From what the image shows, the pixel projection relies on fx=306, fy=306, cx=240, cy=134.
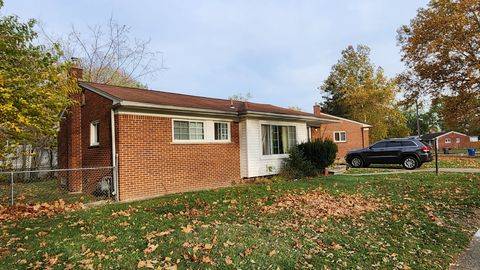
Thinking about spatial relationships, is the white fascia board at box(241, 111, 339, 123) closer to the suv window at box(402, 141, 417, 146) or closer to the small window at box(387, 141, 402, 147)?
the small window at box(387, 141, 402, 147)

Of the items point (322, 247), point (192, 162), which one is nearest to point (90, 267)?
point (322, 247)

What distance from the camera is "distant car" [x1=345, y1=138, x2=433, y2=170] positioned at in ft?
53.4

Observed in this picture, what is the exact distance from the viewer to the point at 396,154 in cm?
1691

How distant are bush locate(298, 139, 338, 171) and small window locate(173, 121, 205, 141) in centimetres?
514

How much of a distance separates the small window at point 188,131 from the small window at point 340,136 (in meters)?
19.2

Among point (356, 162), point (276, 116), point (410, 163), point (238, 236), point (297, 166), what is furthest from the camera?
point (356, 162)

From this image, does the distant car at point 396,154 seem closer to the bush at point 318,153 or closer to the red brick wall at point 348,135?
the bush at point 318,153

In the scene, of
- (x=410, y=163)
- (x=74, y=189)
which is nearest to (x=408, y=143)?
(x=410, y=163)

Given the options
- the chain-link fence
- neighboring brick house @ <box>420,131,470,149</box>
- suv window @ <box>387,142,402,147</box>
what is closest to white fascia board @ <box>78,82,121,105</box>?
the chain-link fence

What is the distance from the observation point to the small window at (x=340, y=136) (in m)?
27.9

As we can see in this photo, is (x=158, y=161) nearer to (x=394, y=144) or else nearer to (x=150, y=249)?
(x=150, y=249)

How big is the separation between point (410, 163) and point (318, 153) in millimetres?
6140

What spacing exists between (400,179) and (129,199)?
9.85 metres

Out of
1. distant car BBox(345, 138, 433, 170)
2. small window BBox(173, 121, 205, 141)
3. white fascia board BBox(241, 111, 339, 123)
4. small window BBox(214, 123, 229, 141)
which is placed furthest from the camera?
distant car BBox(345, 138, 433, 170)
